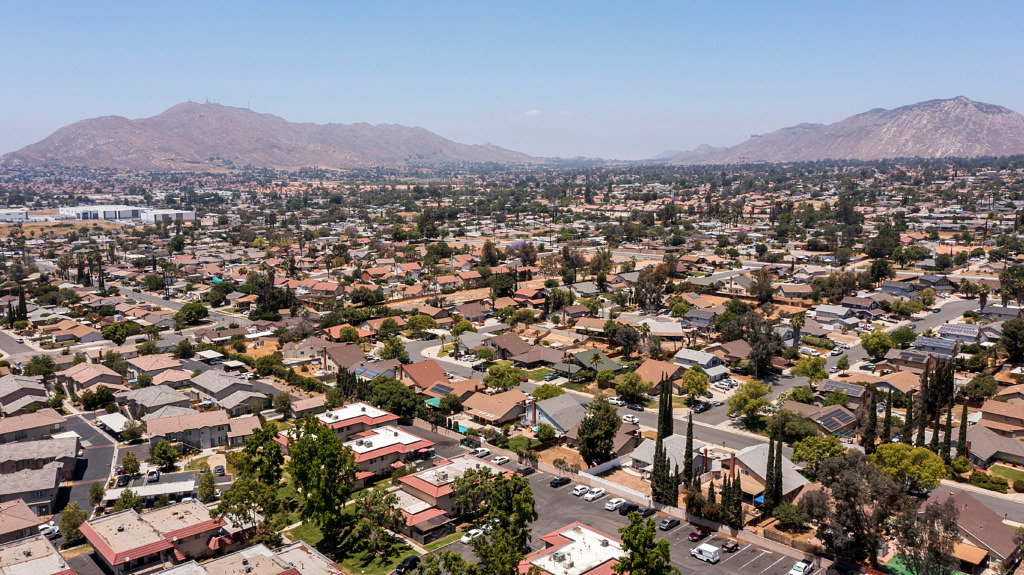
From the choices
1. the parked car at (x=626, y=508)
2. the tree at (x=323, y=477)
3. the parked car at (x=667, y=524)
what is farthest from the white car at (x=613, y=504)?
the tree at (x=323, y=477)

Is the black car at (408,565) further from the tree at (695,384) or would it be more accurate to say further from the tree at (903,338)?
the tree at (903,338)

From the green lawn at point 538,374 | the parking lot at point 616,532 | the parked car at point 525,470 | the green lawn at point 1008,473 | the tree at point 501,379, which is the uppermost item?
the tree at point 501,379

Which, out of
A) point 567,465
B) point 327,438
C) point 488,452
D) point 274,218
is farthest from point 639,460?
point 274,218

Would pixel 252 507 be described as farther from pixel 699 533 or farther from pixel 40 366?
pixel 40 366

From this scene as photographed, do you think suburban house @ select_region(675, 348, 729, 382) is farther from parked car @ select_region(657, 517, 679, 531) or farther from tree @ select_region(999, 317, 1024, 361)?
parked car @ select_region(657, 517, 679, 531)

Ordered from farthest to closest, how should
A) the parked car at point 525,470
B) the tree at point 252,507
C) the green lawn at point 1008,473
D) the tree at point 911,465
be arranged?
1. the parked car at point 525,470
2. the green lawn at point 1008,473
3. the tree at point 911,465
4. the tree at point 252,507

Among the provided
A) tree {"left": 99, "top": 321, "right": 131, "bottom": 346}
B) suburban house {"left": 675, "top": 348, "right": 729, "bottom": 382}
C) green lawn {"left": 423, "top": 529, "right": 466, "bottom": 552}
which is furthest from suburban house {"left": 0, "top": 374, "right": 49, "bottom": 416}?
suburban house {"left": 675, "top": 348, "right": 729, "bottom": 382}

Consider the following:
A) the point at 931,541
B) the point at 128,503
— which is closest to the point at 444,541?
the point at 128,503

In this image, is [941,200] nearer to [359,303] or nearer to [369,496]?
[359,303]
